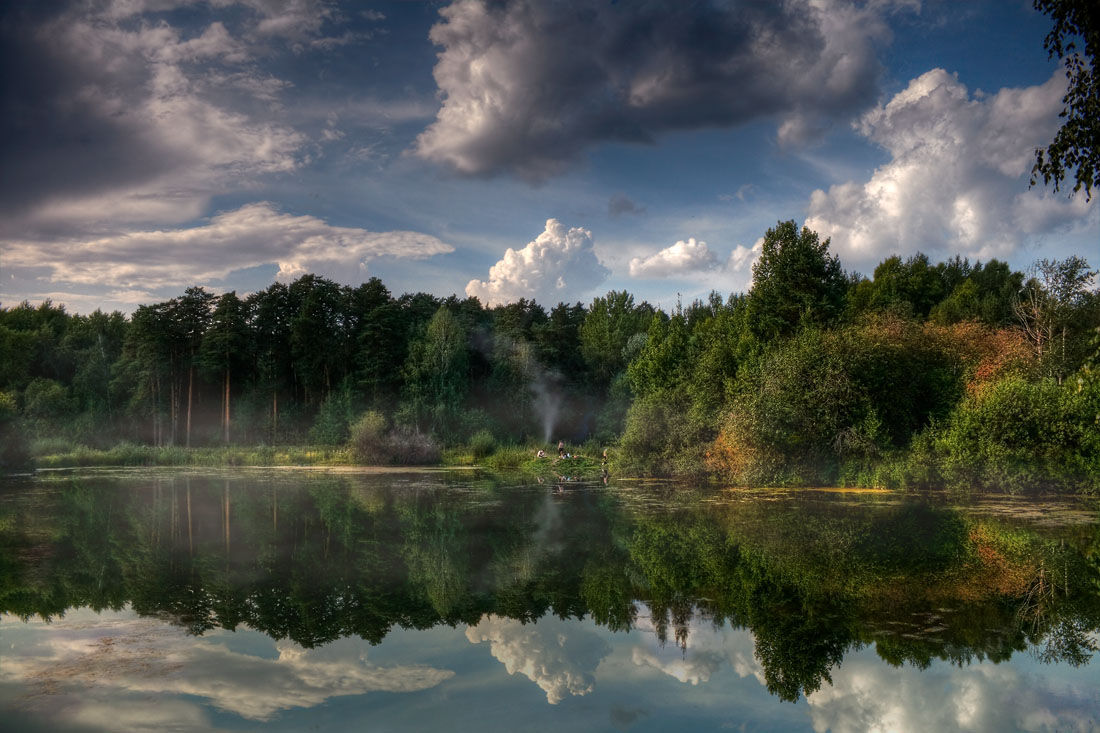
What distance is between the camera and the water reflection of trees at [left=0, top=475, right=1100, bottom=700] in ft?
32.9

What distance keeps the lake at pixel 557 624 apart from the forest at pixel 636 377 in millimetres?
4424

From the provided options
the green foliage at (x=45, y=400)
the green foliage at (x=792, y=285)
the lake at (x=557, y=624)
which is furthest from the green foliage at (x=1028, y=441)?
the green foliage at (x=45, y=400)

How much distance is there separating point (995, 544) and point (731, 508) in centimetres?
838

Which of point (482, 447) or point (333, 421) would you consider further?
point (333, 421)

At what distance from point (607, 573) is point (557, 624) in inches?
130

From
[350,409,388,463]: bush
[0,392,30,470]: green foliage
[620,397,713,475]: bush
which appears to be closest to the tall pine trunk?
[0,392,30,470]: green foliage

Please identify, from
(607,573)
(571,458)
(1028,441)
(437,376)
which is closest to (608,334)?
(437,376)

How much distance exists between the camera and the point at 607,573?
44.8 feet

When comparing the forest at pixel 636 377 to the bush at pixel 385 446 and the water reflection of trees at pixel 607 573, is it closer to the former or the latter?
the bush at pixel 385 446

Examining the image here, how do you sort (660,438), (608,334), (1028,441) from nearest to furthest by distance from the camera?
1. (1028,441)
2. (660,438)
3. (608,334)

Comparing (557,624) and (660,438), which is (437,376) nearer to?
(660,438)

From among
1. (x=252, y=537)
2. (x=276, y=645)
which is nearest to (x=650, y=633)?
(x=276, y=645)

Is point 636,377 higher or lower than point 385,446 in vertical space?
higher

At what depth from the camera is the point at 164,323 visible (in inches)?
2178
